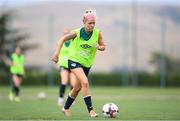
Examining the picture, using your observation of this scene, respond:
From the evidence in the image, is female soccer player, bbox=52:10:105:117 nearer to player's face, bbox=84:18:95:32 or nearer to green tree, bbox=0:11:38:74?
player's face, bbox=84:18:95:32

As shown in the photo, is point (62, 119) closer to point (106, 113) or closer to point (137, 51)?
point (106, 113)

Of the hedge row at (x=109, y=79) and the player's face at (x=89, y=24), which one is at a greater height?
the player's face at (x=89, y=24)

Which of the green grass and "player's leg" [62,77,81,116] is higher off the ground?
"player's leg" [62,77,81,116]

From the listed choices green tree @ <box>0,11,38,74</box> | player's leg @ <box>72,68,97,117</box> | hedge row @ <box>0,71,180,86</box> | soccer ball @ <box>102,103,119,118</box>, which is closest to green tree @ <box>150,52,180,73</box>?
hedge row @ <box>0,71,180,86</box>

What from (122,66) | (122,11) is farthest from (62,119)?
(122,11)

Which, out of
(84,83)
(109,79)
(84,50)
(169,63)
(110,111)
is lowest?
(109,79)

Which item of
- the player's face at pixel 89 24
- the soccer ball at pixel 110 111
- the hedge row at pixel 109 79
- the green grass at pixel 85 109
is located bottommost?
the hedge row at pixel 109 79

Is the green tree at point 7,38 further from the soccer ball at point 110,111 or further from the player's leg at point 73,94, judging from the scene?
the soccer ball at point 110,111

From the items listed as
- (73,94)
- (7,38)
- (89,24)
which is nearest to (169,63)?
(7,38)

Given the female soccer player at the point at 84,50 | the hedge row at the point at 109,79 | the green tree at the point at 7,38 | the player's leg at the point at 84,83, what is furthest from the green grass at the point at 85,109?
the hedge row at the point at 109,79

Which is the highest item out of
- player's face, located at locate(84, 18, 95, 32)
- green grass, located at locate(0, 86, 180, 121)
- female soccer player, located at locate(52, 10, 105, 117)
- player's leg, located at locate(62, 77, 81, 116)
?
player's face, located at locate(84, 18, 95, 32)

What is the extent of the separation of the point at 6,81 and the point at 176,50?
1112cm

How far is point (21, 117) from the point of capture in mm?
13477

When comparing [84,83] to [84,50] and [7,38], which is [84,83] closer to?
[84,50]
